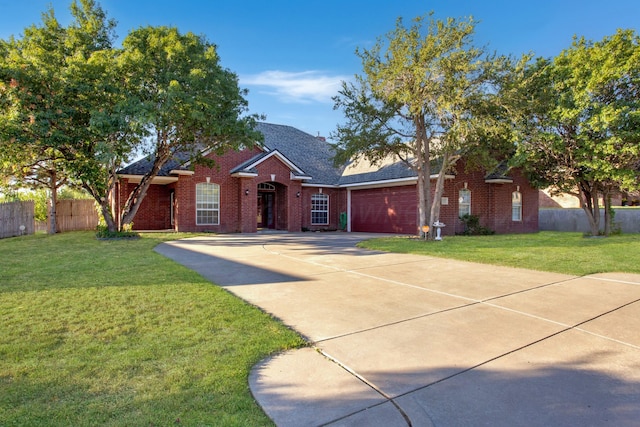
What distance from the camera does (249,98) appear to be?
54.2 ft

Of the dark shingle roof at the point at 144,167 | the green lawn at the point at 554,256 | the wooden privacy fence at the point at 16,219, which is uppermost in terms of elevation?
the dark shingle roof at the point at 144,167

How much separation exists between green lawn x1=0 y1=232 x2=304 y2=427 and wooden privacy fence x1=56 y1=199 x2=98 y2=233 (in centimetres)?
1587

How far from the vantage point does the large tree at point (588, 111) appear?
1382 cm

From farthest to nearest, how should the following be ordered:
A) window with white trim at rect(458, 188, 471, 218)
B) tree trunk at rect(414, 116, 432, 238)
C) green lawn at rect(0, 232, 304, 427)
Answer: window with white trim at rect(458, 188, 471, 218) → tree trunk at rect(414, 116, 432, 238) → green lawn at rect(0, 232, 304, 427)

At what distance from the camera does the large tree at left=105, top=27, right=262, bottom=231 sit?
42.4ft

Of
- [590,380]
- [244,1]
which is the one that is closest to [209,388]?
[590,380]

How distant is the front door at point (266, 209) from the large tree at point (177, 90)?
874cm

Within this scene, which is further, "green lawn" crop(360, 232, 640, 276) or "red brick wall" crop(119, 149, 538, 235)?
"red brick wall" crop(119, 149, 538, 235)

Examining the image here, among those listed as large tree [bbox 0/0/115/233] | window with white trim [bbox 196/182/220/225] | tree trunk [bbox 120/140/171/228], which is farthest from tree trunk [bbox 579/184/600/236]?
large tree [bbox 0/0/115/233]

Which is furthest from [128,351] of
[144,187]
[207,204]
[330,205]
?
[330,205]

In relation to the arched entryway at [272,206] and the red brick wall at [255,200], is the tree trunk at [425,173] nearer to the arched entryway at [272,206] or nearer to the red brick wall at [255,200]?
the red brick wall at [255,200]

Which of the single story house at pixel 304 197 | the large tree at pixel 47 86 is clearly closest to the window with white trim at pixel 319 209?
the single story house at pixel 304 197

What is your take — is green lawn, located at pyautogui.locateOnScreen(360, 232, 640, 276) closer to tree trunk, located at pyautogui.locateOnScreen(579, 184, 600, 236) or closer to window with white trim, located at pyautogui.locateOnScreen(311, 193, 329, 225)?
tree trunk, located at pyautogui.locateOnScreen(579, 184, 600, 236)

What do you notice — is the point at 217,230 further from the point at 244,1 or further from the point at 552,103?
the point at 552,103
